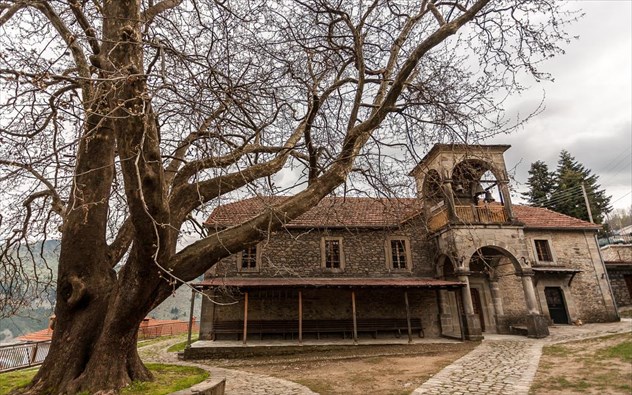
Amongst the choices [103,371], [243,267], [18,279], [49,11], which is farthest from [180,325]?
[49,11]

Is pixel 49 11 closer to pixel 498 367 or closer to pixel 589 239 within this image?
pixel 498 367

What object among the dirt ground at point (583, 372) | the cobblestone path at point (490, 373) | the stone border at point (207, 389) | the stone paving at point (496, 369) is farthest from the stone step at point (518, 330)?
the stone border at point (207, 389)

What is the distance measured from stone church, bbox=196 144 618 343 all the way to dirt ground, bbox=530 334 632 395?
13.7 ft

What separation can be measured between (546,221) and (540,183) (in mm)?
14820

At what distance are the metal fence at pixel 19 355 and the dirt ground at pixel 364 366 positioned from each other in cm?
538

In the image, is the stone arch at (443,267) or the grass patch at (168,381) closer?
the grass patch at (168,381)

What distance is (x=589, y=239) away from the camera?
1678 cm

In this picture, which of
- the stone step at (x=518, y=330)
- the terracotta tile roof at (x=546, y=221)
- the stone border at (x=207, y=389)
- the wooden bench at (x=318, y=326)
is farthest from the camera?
the terracotta tile roof at (x=546, y=221)

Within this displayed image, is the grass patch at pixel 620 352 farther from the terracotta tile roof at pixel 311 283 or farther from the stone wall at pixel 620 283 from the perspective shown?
the stone wall at pixel 620 283

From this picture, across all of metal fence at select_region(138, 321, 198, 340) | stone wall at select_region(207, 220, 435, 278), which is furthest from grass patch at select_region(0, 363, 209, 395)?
metal fence at select_region(138, 321, 198, 340)

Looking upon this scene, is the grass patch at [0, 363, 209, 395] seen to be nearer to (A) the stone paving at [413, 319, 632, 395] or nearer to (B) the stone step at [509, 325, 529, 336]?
(A) the stone paving at [413, 319, 632, 395]

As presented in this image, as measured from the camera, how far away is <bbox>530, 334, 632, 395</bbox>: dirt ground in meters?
5.27

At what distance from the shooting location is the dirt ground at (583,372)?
527cm

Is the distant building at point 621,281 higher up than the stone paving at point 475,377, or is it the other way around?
the distant building at point 621,281
